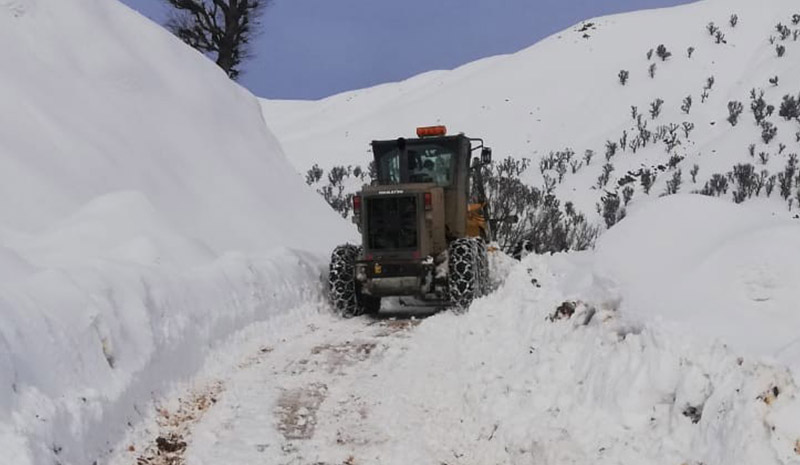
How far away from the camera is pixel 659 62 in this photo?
3834 centimetres

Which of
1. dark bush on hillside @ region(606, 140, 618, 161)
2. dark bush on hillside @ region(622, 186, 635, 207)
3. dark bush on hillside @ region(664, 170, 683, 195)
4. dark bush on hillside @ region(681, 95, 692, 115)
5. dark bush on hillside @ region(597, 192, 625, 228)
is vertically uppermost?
dark bush on hillside @ region(681, 95, 692, 115)

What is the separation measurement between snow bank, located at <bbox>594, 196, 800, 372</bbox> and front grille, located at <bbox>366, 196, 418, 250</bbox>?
4162 millimetres

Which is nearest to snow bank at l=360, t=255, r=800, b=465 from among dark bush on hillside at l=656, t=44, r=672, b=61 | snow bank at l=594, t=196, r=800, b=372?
snow bank at l=594, t=196, r=800, b=372

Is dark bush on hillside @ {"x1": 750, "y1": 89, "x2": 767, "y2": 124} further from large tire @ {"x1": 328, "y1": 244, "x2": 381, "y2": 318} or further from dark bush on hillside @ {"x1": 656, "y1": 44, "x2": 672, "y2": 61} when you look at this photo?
large tire @ {"x1": 328, "y1": 244, "x2": 381, "y2": 318}

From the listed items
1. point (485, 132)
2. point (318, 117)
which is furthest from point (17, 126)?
point (318, 117)

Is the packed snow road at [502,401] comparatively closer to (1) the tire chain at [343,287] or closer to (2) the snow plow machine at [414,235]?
(2) the snow plow machine at [414,235]

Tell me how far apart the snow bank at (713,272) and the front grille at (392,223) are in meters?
4.16

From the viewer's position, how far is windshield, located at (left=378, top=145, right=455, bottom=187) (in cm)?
1121

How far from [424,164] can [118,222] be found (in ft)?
15.3

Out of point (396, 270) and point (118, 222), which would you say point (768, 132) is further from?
point (118, 222)

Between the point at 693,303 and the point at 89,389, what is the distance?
4.01 metres

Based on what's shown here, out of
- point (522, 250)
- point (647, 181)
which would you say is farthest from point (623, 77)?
point (522, 250)

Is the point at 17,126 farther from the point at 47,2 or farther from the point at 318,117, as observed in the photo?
the point at 318,117

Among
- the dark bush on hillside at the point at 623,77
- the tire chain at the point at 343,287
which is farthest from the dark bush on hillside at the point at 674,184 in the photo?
the tire chain at the point at 343,287
